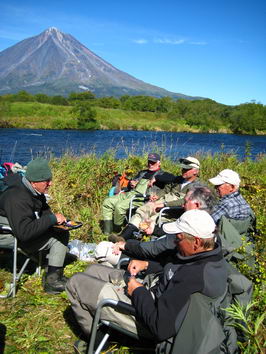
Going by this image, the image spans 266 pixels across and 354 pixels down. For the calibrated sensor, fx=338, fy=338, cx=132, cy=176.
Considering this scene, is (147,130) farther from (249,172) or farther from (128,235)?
(128,235)

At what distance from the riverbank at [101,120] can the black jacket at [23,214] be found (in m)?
38.5

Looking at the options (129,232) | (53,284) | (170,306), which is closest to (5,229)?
(53,284)

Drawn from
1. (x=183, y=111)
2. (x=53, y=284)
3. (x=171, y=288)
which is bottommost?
(x=53, y=284)

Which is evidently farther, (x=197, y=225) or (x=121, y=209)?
(x=121, y=209)

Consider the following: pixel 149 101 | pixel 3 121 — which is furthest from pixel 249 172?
pixel 149 101

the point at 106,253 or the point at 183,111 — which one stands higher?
the point at 183,111

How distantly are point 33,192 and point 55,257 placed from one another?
2.18ft

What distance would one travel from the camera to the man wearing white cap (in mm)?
3457

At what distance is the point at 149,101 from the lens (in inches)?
2817

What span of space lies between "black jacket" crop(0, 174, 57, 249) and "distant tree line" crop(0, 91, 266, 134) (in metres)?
42.0

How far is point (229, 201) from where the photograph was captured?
11.6 ft

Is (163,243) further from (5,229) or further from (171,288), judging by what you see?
(5,229)

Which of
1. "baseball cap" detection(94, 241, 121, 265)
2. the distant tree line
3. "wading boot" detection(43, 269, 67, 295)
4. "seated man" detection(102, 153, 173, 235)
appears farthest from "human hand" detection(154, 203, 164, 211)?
the distant tree line

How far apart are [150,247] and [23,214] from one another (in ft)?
3.67
